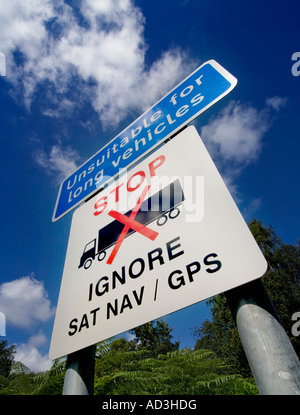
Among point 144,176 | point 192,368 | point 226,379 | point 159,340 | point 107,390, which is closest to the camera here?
point 144,176

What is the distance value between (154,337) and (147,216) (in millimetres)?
22570

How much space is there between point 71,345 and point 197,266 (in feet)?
2.23

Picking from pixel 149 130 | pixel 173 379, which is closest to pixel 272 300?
pixel 173 379

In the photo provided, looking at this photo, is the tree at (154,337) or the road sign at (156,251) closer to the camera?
the road sign at (156,251)

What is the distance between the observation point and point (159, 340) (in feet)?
68.4

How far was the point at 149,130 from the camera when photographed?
1.51 m

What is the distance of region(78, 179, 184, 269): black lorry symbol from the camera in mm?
1047

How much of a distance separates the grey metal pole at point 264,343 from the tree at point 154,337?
1978cm

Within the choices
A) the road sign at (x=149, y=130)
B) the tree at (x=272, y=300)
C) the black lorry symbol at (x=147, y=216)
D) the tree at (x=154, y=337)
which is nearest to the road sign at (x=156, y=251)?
the black lorry symbol at (x=147, y=216)

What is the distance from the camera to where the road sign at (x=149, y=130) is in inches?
51.3

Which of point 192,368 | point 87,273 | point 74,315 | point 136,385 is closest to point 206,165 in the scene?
point 87,273

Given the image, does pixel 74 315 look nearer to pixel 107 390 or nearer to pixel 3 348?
pixel 107 390

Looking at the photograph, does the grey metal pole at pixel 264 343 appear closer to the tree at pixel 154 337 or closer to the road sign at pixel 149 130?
the road sign at pixel 149 130
